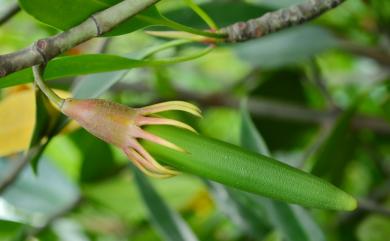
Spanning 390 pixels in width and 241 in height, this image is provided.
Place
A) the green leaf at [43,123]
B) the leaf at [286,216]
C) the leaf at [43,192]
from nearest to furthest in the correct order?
the green leaf at [43,123] → the leaf at [286,216] → the leaf at [43,192]

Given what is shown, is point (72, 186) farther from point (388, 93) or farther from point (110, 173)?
point (388, 93)

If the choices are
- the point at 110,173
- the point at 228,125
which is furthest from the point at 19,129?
the point at 228,125

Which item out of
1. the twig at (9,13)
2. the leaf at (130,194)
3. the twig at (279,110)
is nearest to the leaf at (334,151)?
the twig at (279,110)

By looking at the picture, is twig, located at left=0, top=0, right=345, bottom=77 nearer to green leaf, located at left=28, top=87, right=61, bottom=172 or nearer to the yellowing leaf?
green leaf, located at left=28, top=87, right=61, bottom=172

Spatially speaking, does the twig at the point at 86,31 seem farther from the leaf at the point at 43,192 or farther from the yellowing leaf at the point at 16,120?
the leaf at the point at 43,192

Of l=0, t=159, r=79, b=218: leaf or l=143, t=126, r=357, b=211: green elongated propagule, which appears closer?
l=143, t=126, r=357, b=211: green elongated propagule

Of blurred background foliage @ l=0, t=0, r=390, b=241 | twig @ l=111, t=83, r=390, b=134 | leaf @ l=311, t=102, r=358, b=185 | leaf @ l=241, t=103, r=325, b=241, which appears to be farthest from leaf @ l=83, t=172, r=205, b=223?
leaf @ l=241, t=103, r=325, b=241
